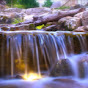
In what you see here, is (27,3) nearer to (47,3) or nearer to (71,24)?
(47,3)

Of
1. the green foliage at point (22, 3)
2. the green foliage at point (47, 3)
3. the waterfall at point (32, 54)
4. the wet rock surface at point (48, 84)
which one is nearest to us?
the wet rock surface at point (48, 84)

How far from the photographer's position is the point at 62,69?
4918 millimetres

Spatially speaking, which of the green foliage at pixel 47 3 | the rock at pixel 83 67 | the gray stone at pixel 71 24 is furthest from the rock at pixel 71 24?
the green foliage at pixel 47 3

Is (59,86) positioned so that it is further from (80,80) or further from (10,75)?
(10,75)

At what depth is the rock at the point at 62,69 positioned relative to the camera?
4.91 meters

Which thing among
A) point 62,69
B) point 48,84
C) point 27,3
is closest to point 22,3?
point 27,3

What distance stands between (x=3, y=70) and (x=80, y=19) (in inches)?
247

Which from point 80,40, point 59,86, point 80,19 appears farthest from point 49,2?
point 59,86

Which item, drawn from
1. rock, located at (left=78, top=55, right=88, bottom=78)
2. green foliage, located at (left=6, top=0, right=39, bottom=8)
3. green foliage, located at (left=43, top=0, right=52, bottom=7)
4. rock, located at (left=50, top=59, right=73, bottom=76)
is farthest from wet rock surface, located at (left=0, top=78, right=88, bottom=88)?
green foliage, located at (left=43, top=0, right=52, bottom=7)

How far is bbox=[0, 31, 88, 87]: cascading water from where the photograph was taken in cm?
500

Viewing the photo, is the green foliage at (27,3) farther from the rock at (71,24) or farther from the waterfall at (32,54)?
the waterfall at (32,54)

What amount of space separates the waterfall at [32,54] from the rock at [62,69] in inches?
3.5

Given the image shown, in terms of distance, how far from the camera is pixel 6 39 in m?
5.48

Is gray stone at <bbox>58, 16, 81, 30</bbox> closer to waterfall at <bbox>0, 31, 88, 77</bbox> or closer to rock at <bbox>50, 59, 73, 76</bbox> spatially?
waterfall at <bbox>0, 31, 88, 77</bbox>
